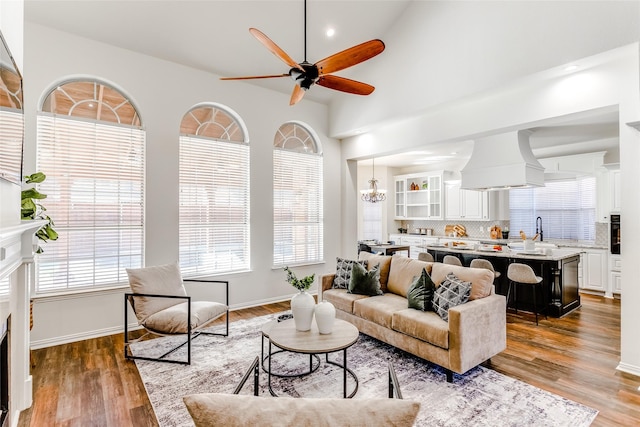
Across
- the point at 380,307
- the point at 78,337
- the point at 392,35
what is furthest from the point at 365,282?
the point at 392,35

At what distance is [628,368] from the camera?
9.64ft

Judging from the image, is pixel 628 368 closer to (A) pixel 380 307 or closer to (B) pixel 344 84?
(A) pixel 380 307

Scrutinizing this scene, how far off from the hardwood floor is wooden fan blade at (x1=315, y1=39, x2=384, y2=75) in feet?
9.59

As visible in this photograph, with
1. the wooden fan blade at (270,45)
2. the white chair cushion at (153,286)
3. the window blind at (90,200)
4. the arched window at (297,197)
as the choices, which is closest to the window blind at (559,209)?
the arched window at (297,197)

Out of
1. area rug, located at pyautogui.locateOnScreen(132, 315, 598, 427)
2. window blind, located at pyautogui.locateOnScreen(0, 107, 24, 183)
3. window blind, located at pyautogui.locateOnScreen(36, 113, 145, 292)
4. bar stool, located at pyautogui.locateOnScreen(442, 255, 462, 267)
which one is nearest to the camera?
window blind, located at pyautogui.locateOnScreen(0, 107, 24, 183)

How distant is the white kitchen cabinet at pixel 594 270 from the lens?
19.0 ft

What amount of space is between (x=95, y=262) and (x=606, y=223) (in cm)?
818

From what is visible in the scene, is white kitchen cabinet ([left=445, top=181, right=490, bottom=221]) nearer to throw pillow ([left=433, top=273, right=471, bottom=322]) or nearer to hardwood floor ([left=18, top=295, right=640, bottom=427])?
hardwood floor ([left=18, top=295, right=640, bottom=427])

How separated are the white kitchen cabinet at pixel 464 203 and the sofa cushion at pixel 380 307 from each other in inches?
195

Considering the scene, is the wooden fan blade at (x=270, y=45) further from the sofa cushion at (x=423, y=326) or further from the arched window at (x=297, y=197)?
the arched window at (x=297, y=197)

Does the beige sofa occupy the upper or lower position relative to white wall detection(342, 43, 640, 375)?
lower

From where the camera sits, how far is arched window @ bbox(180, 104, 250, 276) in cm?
459

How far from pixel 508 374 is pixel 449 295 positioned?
823 millimetres

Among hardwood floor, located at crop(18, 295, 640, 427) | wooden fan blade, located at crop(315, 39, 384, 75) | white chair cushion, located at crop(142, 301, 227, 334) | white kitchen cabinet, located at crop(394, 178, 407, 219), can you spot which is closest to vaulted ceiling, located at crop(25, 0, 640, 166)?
wooden fan blade, located at crop(315, 39, 384, 75)
